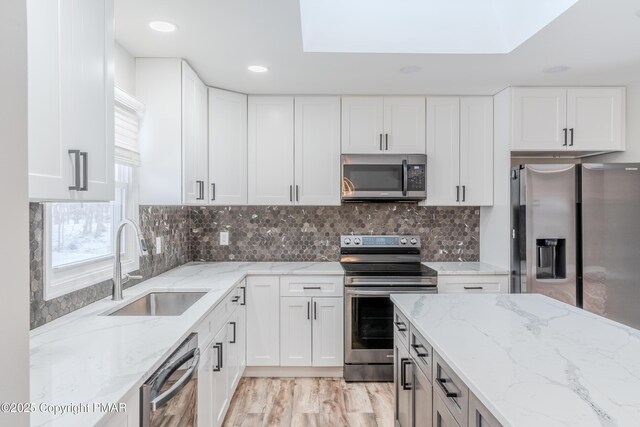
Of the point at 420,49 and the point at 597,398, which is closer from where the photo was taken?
the point at 597,398

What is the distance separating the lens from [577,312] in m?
1.81

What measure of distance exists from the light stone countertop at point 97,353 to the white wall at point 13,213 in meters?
0.46

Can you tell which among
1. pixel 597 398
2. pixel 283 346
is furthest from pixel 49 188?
pixel 283 346

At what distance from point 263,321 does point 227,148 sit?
141 centimetres

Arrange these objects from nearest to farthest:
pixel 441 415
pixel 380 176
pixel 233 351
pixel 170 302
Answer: pixel 441 415, pixel 170 302, pixel 233 351, pixel 380 176

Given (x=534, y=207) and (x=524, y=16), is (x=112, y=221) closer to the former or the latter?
(x=524, y=16)

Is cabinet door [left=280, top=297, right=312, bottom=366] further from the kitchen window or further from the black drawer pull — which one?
the black drawer pull

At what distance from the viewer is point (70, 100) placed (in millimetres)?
1236

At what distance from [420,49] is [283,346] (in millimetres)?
2358

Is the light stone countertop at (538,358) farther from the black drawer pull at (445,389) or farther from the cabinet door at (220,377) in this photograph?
the cabinet door at (220,377)

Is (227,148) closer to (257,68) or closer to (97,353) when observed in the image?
(257,68)

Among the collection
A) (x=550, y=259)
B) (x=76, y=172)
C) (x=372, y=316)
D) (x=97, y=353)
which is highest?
(x=76, y=172)

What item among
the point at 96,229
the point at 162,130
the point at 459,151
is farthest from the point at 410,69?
the point at 96,229

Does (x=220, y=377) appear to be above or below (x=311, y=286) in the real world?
below
